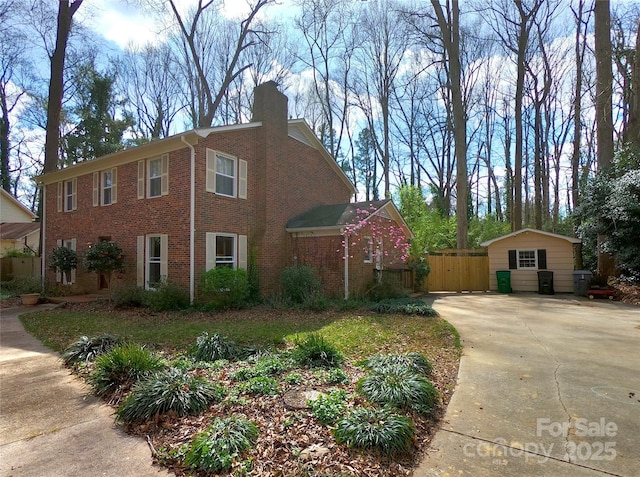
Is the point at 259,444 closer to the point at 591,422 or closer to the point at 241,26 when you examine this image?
the point at 591,422

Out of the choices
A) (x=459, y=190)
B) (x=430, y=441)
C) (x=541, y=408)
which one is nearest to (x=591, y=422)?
(x=541, y=408)

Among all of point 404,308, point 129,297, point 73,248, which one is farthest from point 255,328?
point 73,248

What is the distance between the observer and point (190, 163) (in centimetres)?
1087

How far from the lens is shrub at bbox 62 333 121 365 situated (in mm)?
5520

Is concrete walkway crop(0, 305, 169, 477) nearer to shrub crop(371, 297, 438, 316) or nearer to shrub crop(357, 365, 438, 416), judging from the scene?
shrub crop(357, 365, 438, 416)

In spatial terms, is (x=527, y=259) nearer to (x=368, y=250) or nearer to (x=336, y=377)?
(x=368, y=250)

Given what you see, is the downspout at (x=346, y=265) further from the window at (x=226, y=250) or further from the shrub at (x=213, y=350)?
the shrub at (x=213, y=350)

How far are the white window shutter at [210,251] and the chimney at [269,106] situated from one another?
481cm

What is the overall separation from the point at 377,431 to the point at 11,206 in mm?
35339

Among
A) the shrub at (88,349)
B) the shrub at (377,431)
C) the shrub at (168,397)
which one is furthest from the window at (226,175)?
the shrub at (377,431)

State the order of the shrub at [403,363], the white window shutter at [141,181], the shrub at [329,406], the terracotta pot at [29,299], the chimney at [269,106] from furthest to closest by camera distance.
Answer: the chimney at [269,106] → the terracotta pot at [29,299] → the white window shutter at [141,181] → the shrub at [403,363] → the shrub at [329,406]

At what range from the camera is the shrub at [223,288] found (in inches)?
405

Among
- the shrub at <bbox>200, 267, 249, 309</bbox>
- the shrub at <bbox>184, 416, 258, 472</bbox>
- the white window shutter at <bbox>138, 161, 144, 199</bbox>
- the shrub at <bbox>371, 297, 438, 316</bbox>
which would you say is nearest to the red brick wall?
the white window shutter at <bbox>138, 161, 144, 199</bbox>

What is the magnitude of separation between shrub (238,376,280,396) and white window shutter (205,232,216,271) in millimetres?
7311
